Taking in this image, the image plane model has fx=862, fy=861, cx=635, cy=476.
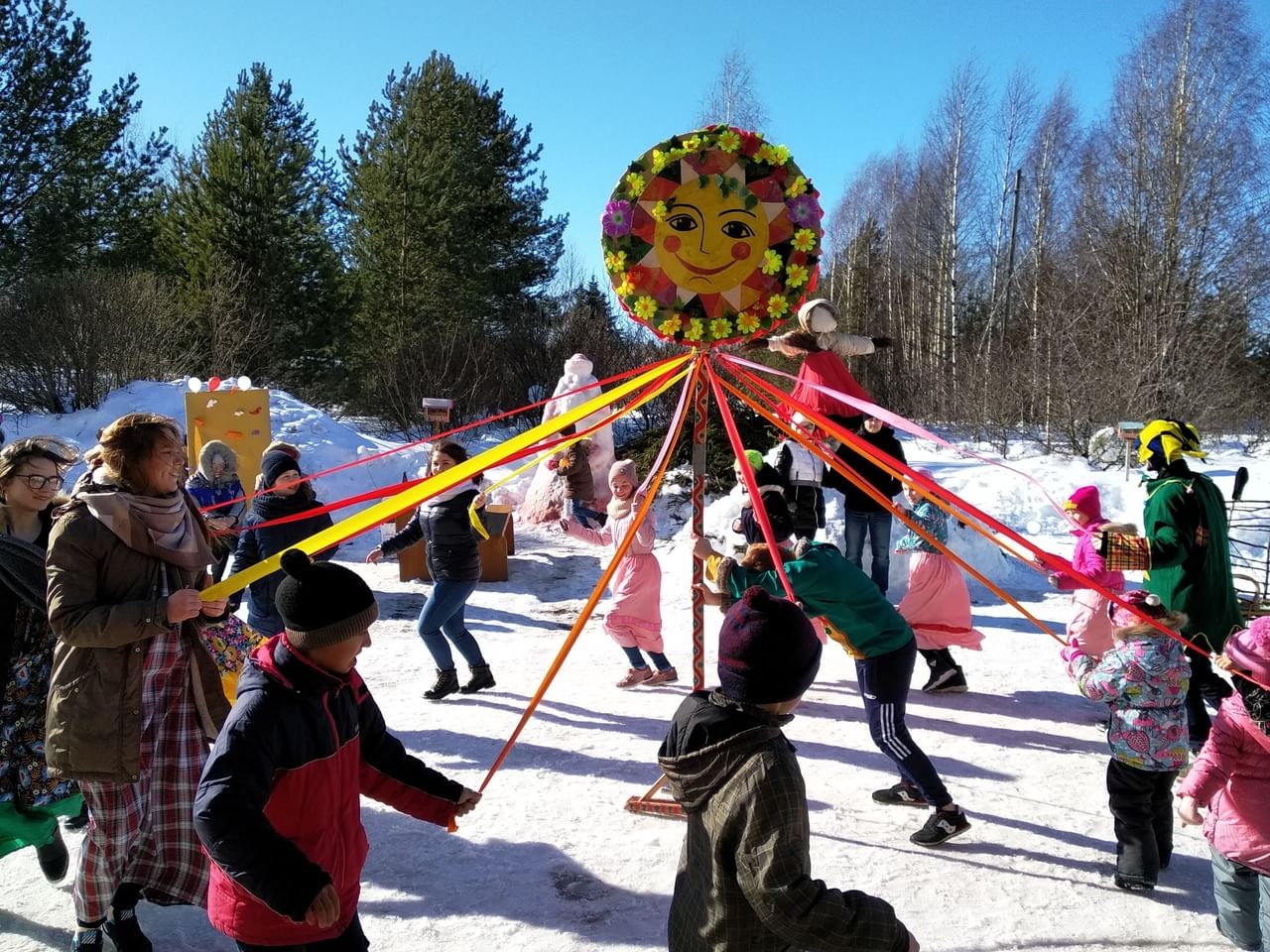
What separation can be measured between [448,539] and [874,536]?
3.57 metres

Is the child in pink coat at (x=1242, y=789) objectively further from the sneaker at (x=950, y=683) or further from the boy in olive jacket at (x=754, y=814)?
the sneaker at (x=950, y=683)

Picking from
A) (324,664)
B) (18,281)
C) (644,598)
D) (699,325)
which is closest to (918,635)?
(644,598)

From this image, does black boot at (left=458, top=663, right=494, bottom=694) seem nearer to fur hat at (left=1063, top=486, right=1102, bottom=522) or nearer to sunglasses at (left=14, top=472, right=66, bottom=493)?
sunglasses at (left=14, top=472, right=66, bottom=493)

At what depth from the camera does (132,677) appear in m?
2.77

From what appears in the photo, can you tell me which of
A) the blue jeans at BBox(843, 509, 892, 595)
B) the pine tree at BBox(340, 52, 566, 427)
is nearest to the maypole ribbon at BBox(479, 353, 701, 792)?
the blue jeans at BBox(843, 509, 892, 595)

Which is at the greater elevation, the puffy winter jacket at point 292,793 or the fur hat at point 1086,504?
the fur hat at point 1086,504

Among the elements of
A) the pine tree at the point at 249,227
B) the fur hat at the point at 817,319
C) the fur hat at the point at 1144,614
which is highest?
the pine tree at the point at 249,227

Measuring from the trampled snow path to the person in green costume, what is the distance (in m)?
0.83

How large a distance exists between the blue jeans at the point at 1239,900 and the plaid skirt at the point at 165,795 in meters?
3.39

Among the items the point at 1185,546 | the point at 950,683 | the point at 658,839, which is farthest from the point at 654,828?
A: the point at 1185,546

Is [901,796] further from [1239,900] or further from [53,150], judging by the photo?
[53,150]

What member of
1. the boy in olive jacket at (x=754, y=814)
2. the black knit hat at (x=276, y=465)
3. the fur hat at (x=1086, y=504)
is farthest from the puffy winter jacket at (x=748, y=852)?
the black knit hat at (x=276, y=465)

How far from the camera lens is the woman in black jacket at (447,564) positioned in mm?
5285

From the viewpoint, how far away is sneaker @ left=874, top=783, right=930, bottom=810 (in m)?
3.95
